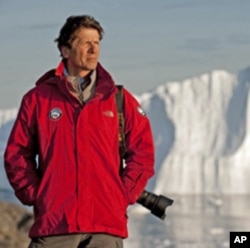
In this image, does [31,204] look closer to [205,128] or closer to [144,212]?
[144,212]

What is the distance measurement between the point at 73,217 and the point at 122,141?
267 millimetres

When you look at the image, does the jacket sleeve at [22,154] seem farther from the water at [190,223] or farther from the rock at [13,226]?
the water at [190,223]

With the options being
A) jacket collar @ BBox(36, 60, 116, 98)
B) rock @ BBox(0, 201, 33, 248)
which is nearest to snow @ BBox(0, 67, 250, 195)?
rock @ BBox(0, 201, 33, 248)

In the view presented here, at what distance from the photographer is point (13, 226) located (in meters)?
7.58

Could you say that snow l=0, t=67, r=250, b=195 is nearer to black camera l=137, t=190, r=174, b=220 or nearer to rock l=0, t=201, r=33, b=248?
rock l=0, t=201, r=33, b=248

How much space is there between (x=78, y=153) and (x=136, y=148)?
0.19 m

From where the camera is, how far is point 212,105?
140ft

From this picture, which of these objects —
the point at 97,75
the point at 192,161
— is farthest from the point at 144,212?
the point at 97,75

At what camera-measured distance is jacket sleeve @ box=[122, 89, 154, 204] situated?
359 centimetres

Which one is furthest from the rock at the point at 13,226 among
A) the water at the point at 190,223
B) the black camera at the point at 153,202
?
the water at the point at 190,223

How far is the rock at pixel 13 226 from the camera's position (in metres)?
7.32

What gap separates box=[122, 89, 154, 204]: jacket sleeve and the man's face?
0.43 feet

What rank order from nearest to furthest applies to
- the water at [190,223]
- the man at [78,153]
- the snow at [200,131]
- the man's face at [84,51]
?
the man at [78,153], the man's face at [84,51], the water at [190,223], the snow at [200,131]

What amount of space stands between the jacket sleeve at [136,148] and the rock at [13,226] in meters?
3.62
